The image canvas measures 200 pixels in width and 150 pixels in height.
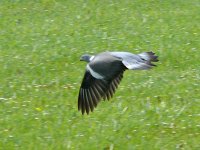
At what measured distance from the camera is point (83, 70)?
32.0 ft

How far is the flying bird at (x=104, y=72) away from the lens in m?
7.06

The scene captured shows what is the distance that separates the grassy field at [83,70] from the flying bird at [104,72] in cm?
19

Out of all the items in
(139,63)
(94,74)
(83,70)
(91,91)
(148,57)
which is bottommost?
(83,70)

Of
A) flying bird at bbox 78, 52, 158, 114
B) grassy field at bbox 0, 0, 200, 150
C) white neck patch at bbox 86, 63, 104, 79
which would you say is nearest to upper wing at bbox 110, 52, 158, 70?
flying bird at bbox 78, 52, 158, 114

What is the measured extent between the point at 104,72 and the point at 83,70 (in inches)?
94.2

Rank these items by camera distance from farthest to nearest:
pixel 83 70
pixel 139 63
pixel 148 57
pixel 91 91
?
pixel 83 70 < pixel 91 91 < pixel 148 57 < pixel 139 63

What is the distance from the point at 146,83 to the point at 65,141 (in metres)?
2.35

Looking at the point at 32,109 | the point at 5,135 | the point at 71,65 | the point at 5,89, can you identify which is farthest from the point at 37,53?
the point at 5,135

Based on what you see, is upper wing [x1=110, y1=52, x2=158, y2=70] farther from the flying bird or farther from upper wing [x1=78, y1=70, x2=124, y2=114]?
upper wing [x1=78, y1=70, x2=124, y2=114]

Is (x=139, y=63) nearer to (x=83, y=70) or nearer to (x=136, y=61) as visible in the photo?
(x=136, y=61)

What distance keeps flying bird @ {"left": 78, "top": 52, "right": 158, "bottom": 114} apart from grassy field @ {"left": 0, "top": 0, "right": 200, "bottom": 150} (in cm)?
19

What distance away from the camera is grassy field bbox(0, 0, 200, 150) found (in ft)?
23.4

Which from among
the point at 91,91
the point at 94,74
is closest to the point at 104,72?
the point at 94,74

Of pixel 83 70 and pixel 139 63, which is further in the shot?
pixel 83 70
